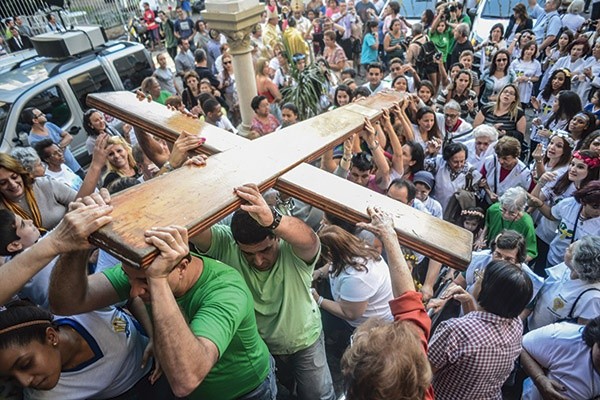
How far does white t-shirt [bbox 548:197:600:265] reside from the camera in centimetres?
308

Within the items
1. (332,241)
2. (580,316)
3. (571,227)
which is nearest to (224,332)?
(332,241)

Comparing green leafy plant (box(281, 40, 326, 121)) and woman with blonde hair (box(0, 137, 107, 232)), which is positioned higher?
woman with blonde hair (box(0, 137, 107, 232))

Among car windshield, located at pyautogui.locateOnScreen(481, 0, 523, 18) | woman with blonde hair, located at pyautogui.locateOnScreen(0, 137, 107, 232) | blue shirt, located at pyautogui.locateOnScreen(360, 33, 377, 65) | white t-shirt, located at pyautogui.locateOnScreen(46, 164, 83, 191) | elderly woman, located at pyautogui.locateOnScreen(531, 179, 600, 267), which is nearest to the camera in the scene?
woman with blonde hair, located at pyautogui.locateOnScreen(0, 137, 107, 232)

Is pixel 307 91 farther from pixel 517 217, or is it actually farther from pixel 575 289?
pixel 575 289

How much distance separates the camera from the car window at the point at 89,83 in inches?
233

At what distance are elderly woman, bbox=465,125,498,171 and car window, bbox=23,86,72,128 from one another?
557 centimetres

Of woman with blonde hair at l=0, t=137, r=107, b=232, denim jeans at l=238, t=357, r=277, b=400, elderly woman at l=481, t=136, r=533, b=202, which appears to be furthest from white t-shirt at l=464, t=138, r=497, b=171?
woman with blonde hair at l=0, t=137, r=107, b=232

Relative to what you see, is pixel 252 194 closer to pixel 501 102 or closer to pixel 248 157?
pixel 248 157

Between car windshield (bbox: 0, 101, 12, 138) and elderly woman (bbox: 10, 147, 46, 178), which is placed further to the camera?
car windshield (bbox: 0, 101, 12, 138)

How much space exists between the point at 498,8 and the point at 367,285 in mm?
9811

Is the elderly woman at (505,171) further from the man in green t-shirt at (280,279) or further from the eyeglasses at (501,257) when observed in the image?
the man in green t-shirt at (280,279)

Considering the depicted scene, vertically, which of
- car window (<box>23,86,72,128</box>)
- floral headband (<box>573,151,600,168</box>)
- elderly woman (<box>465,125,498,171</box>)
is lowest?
elderly woman (<box>465,125,498,171</box>)

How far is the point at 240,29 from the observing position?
5.26 meters

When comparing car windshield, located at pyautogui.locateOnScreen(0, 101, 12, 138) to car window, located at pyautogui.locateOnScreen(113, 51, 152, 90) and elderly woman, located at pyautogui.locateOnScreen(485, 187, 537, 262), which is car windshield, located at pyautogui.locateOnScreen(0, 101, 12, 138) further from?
elderly woman, located at pyautogui.locateOnScreen(485, 187, 537, 262)
